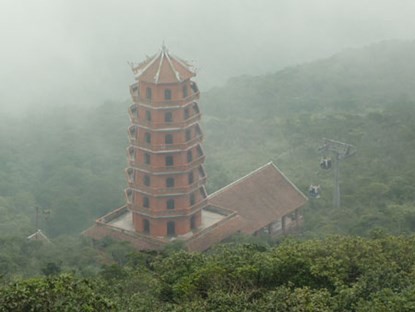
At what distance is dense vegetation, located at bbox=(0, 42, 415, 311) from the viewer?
37625mm

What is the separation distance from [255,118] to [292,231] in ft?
117

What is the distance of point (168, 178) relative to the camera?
214ft

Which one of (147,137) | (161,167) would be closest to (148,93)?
(147,137)

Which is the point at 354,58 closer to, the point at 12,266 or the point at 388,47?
the point at 388,47

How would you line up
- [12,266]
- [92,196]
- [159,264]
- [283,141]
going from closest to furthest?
[159,264] → [12,266] → [92,196] → [283,141]

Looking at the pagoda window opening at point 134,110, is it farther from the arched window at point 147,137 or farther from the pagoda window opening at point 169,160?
the pagoda window opening at point 169,160

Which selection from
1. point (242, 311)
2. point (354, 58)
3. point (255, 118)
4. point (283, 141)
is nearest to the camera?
point (242, 311)

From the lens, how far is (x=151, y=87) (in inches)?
2489

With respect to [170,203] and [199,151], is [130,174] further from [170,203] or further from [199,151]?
[199,151]

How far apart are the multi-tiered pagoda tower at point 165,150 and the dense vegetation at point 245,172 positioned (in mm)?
3694

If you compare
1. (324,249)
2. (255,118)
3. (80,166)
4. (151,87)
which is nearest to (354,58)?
(255,118)

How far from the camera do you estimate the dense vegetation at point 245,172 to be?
37.6m

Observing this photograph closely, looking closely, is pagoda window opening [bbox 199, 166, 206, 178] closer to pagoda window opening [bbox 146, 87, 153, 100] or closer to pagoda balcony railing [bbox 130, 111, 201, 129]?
pagoda balcony railing [bbox 130, 111, 201, 129]

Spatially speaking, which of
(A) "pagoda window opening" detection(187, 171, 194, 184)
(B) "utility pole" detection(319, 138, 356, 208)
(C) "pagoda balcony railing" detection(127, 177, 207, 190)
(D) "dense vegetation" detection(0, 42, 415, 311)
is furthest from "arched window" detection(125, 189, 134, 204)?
(B) "utility pole" detection(319, 138, 356, 208)
